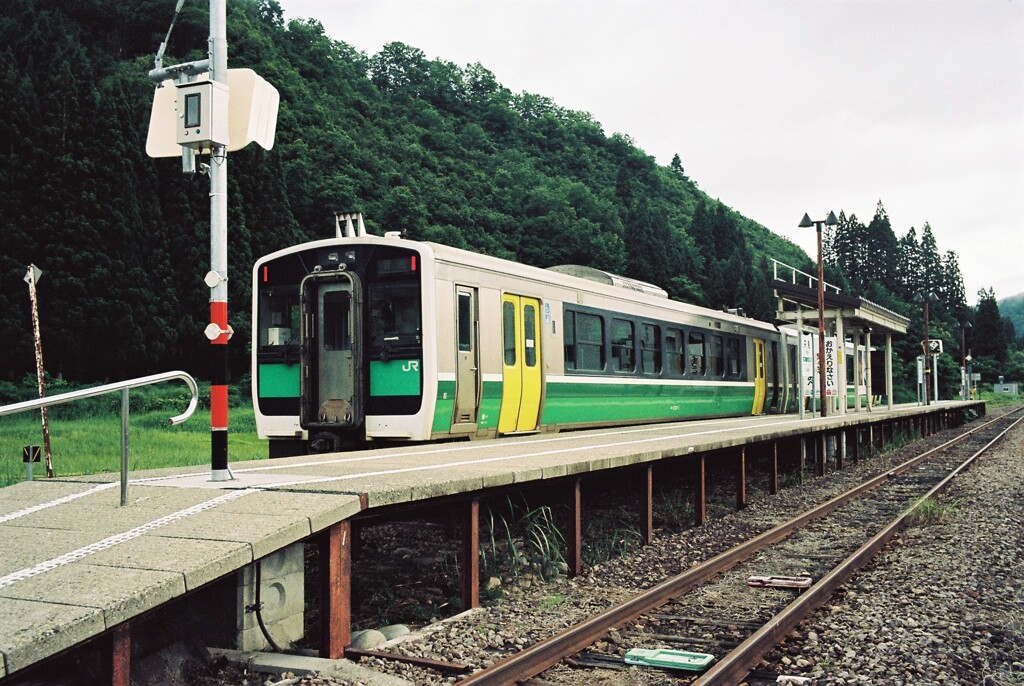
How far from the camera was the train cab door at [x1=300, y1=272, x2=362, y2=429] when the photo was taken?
10.1 m

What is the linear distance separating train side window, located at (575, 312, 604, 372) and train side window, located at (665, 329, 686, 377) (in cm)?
278

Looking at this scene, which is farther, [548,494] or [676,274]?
[676,274]

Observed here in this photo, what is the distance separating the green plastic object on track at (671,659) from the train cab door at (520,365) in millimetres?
5895

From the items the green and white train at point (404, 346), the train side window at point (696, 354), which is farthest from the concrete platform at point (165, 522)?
the train side window at point (696, 354)

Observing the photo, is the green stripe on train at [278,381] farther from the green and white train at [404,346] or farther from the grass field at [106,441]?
the grass field at [106,441]

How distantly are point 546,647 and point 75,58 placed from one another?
36976 mm

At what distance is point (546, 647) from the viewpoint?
5.18 m

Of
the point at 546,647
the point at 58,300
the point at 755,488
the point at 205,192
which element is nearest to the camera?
the point at 546,647

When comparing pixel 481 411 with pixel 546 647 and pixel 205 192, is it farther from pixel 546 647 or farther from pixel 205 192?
pixel 205 192

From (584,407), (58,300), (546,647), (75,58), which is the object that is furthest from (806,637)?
(75,58)

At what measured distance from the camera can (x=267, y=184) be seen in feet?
122

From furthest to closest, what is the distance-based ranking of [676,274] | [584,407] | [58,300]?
[676,274] → [58,300] → [584,407]

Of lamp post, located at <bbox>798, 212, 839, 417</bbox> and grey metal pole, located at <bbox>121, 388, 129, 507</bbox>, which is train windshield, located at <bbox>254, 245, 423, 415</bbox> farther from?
lamp post, located at <bbox>798, 212, 839, 417</bbox>

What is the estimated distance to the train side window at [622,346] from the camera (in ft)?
46.9
